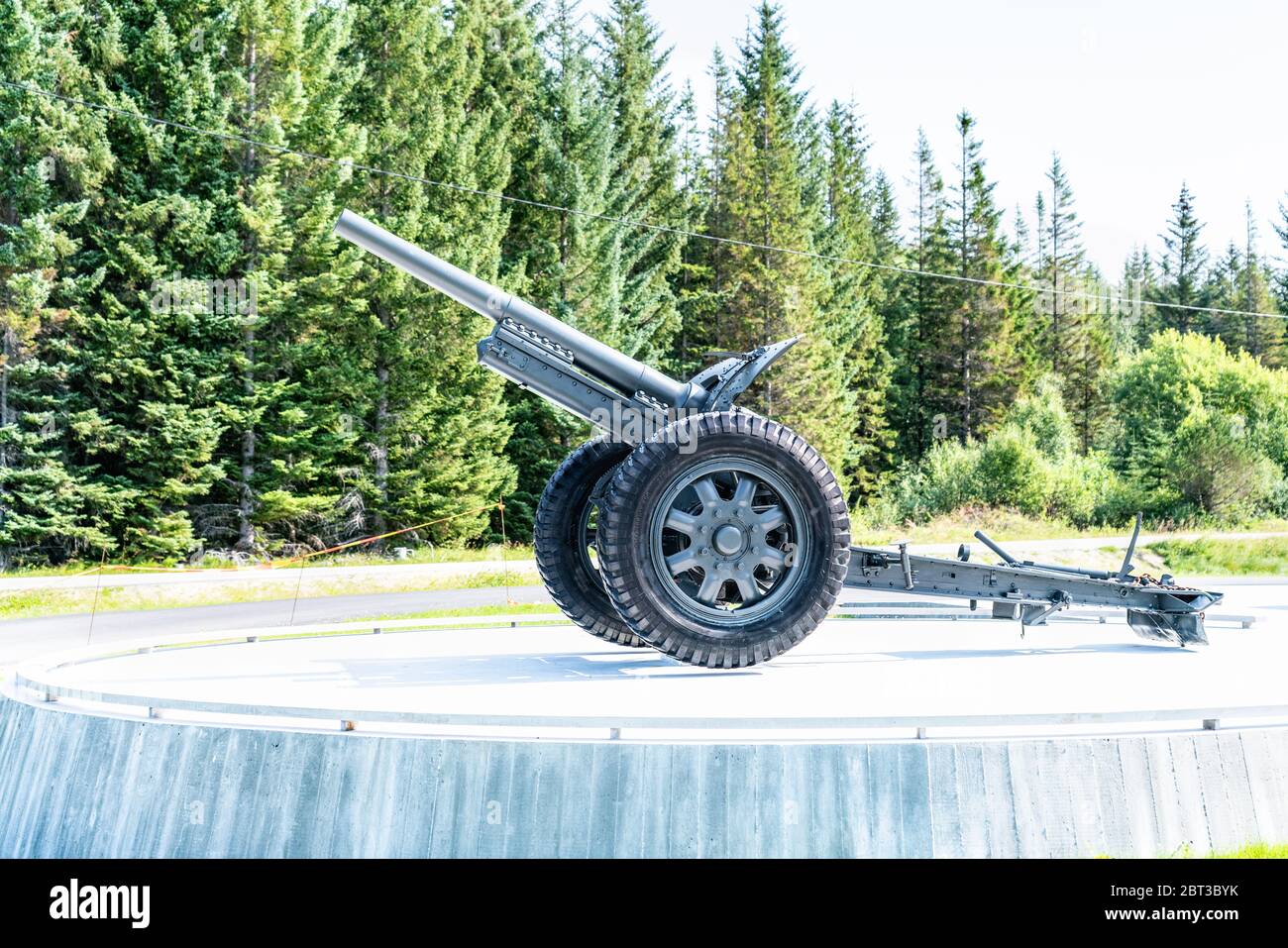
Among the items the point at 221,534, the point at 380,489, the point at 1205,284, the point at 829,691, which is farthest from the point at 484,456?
the point at 1205,284

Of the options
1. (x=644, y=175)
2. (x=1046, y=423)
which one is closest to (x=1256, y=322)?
(x=1046, y=423)

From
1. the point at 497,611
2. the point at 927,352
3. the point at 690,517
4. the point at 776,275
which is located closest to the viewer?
the point at 690,517

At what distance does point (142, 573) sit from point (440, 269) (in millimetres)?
18057

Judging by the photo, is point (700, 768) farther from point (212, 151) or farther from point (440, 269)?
point (212, 151)

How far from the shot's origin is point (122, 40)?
27984 millimetres

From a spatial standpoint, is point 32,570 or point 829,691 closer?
point 829,691

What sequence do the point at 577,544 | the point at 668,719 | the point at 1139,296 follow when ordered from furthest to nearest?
the point at 1139,296 < the point at 577,544 < the point at 668,719

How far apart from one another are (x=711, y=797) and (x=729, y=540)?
7.75 feet

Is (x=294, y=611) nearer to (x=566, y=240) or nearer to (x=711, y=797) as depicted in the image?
(x=711, y=797)

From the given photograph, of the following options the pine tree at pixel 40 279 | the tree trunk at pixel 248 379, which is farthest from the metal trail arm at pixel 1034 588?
the tree trunk at pixel 248 379

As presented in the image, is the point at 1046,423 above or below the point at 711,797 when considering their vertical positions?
above

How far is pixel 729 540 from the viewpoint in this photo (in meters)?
8.02

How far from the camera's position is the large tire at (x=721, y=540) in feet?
25.6

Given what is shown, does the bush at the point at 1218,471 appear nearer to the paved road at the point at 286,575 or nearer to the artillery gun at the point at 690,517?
the paved road at the point at 286,575
